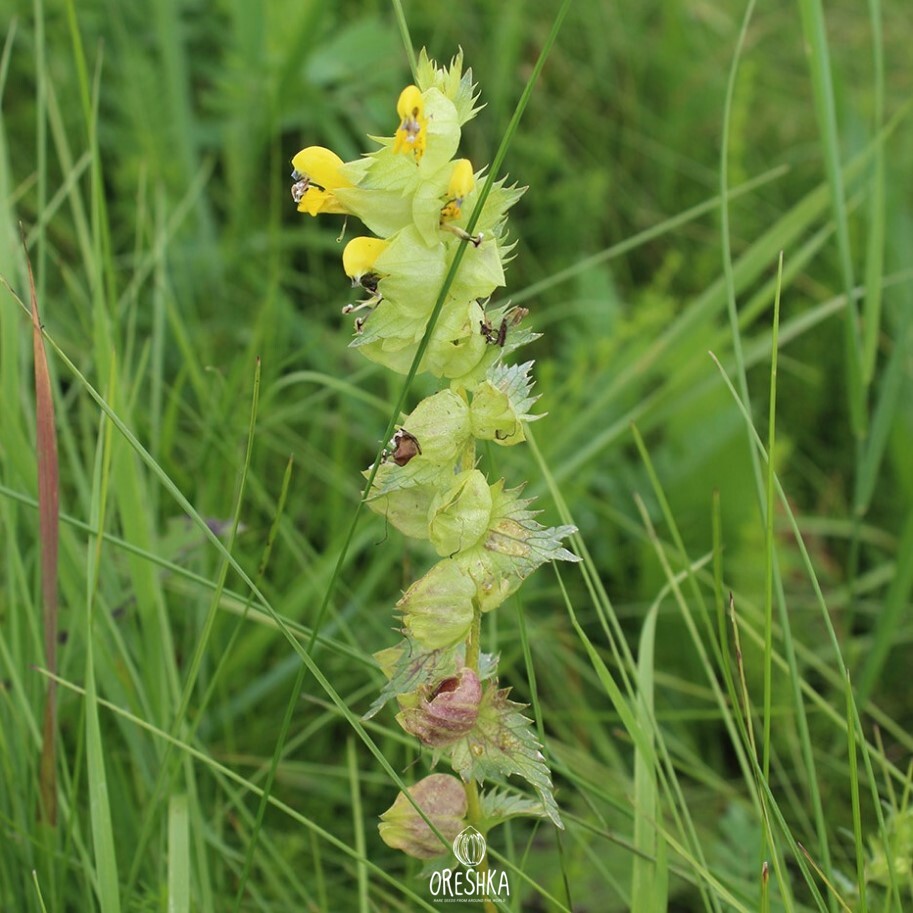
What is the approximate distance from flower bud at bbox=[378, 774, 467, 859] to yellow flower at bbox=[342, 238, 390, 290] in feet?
1.54

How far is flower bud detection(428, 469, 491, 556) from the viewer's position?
3.06ft

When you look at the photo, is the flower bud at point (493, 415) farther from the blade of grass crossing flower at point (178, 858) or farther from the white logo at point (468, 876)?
the blade of grass crossing flower at point (178, 858)

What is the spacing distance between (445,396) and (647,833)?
551 millimetres

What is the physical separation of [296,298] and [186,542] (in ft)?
3.81

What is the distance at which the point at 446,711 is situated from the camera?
3.17ft

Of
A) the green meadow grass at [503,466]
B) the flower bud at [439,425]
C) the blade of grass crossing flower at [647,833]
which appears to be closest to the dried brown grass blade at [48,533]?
the green meadow grass at [503,466]

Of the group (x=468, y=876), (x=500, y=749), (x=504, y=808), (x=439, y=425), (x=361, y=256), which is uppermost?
(x=361, y=256)

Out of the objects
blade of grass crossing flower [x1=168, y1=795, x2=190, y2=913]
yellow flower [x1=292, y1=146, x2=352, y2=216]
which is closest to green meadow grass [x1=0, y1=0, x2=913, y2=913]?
blade of grass crossing flower [x1=168, y1=795, x2=190, y2=913]

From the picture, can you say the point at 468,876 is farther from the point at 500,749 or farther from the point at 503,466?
the point at 503,466

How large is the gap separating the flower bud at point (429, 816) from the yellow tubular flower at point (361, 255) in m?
0.47

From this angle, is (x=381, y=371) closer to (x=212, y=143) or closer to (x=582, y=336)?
(x=582, y=336)

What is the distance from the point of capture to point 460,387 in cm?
96

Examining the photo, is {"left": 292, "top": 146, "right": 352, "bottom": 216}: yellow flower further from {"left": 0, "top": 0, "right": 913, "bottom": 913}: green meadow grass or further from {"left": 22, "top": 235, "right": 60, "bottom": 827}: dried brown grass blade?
{"left": 22, "top": 235, "right": 60, "bottom": 827}: dried brown grass blade

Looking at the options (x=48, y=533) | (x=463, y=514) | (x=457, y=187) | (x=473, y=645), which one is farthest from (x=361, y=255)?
(x=48, y=533)
